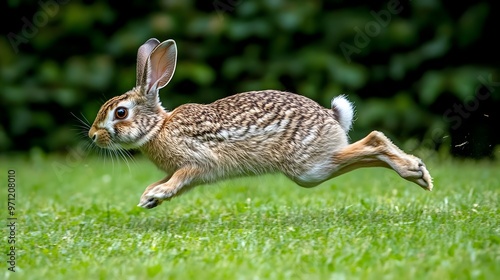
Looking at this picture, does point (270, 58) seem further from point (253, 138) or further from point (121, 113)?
point (253, 138)

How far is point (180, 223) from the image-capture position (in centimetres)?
581

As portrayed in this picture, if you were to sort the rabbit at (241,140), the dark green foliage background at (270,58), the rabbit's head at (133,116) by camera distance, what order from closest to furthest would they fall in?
the rabbit at (241,140) → the rabbit's head at (133,116) → the dark green foliage background at (270,58)

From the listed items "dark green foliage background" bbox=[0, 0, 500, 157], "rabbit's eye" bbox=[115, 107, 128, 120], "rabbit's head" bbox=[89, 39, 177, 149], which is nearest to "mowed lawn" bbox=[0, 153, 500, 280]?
"rabbit's head" bbox=[89, 39, 177, 149]

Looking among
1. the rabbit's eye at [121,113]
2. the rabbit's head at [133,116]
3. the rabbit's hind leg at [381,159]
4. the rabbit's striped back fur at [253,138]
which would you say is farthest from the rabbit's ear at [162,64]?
the rabbit's hind leg at [381,159]

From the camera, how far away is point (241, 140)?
5.76 metres

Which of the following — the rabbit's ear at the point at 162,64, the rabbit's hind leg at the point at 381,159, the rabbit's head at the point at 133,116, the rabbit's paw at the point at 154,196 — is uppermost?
the rabbit's ear at the point at 162,64

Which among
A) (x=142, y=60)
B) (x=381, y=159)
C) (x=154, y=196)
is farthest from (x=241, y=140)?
(x=142, y=60)

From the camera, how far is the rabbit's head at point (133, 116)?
594 cm

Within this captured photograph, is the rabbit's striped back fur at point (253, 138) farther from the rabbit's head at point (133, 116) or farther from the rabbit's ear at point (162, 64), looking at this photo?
the rabbit's ear at point (162, 64)

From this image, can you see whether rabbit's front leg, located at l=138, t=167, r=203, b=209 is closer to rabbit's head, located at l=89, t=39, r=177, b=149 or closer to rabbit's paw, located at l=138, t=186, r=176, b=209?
rabbit's paw, located at l=138, t=186, r=176, b=209

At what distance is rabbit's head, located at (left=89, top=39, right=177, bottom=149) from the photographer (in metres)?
5.94

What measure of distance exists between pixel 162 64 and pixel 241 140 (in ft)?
3.09

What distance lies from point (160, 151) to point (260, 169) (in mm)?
738

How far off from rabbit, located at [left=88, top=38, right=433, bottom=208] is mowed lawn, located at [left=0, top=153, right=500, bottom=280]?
0.31 meters
